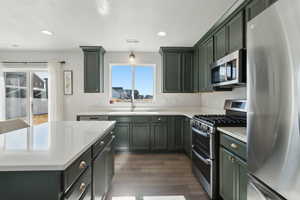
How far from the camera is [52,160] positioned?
0.94m

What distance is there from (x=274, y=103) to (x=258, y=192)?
581 millimetres

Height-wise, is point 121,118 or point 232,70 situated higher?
point 232,70

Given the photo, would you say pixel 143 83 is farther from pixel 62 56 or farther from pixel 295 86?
pixel 295 86

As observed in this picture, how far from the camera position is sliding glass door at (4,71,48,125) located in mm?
4719

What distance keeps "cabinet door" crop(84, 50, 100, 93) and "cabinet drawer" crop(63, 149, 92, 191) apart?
10.3 feet

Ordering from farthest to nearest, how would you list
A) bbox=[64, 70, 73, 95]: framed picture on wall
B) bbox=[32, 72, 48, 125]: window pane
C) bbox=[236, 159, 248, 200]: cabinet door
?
bbox=[32, 72, 48, 125]: window pane < bbox=[64, 70, 73, 95]: framed picture on wall < bbox=[236, 159, 248, 200]: cabinet door

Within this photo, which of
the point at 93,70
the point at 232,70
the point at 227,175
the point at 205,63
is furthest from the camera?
the point at 93,70

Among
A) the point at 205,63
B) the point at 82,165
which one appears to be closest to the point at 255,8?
the point at 205,63

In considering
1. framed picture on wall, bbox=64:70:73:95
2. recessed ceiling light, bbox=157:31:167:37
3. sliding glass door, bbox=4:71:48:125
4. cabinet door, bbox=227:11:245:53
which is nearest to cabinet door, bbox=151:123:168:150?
recessed ceiling light, bbox=157:31:167:37

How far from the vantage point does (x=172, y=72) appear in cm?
438

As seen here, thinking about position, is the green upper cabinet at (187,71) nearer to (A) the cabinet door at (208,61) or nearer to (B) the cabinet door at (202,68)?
(B) the cabinet door at (202,68)

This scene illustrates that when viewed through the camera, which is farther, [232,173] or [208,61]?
[208,61]

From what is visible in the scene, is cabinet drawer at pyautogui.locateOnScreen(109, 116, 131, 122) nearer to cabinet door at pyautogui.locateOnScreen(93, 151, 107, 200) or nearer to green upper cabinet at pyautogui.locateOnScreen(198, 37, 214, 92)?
green upper cabinet at pyautogui.locateOnScreen(198, 37, 214, 92)

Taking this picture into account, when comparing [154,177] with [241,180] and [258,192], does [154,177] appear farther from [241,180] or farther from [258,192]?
[258,192]
